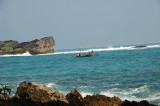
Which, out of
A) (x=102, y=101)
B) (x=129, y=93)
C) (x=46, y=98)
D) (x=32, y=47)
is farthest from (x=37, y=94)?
(x=32, y=47)

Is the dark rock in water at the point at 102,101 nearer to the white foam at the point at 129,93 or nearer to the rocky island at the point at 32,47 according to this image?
the white foam at the point at 129,93

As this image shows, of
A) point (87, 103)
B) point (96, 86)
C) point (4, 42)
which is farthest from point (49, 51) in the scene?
point (87, 103)

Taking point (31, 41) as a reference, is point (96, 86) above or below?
below

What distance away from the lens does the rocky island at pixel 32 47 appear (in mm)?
126500

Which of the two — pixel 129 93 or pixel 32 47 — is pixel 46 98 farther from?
pixel 32 47

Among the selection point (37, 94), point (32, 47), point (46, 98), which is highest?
point (32, 47)

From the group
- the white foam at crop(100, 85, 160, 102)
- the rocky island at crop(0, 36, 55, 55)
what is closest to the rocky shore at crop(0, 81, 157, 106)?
the white foam at crop(100, 85, 160, 102)

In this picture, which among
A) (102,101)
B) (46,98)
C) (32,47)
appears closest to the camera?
(102,101)

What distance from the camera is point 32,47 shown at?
129 m

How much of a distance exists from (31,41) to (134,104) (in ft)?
432

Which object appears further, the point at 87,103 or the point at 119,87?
the point at 119,87

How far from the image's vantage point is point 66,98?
31.4 feet

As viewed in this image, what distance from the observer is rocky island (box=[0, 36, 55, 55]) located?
126500 millimetres

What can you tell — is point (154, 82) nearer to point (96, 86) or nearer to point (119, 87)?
point (119, 87)
